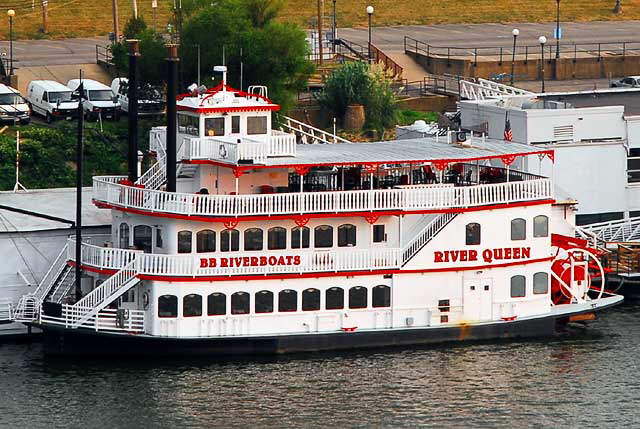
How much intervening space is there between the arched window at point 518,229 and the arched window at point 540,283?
1467 millimetres

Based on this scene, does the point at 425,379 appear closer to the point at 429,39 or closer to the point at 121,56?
the point at 121,56

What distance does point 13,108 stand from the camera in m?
86.9

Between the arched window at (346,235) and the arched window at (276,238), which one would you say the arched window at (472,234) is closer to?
the arched window at (346,235)

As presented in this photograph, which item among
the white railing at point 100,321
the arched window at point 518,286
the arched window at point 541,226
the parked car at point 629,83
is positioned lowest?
the white railing at point 100,321

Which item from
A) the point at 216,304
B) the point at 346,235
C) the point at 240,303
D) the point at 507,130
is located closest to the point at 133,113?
the point at 216,304

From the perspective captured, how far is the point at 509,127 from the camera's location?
258ft

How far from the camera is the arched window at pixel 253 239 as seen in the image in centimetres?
6550

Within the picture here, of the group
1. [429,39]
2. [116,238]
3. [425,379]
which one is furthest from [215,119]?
[429,39]

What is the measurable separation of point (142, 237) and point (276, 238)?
433 cm

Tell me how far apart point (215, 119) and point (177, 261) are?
5362 mm

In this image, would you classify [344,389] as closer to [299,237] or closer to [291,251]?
[291,251]

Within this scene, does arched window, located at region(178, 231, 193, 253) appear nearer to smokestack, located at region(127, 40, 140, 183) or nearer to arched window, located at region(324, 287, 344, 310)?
smokestack, located at region(127, 40, 140, 183)

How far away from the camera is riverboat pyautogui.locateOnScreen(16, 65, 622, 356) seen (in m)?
64.7

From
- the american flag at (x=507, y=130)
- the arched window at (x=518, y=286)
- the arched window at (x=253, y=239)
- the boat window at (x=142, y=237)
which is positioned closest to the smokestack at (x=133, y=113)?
the boat window at (x=142, y=237)
